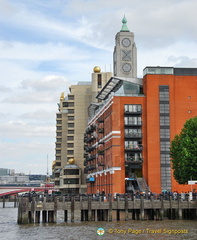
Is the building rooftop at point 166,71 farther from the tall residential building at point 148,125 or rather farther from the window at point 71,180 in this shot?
the window at point 71,180

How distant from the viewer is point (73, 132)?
186000 millimetres

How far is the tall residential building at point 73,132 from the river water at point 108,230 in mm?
112529

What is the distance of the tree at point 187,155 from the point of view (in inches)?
2940

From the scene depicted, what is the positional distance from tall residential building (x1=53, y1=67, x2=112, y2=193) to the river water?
11253 cm

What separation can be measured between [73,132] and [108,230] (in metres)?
134

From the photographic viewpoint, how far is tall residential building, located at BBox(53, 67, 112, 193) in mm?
177750

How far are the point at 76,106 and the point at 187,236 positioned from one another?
14005 cm

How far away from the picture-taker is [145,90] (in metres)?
102

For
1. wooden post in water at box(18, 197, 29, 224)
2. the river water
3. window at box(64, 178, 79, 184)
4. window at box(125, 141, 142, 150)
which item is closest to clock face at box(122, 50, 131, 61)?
window at box(125, 141, 142, 150)

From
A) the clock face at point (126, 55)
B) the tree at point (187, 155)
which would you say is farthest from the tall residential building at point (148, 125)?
the clock face at point (126, 55)

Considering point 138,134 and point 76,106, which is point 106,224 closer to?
point 138,134

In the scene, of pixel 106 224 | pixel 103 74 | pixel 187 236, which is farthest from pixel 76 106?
pixel 187 236

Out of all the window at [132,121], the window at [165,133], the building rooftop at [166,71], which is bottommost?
the window at [165,133]

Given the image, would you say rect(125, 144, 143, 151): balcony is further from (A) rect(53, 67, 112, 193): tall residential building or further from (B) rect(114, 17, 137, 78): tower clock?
(A) rect(53, 67, 112, 193): tall residential building
